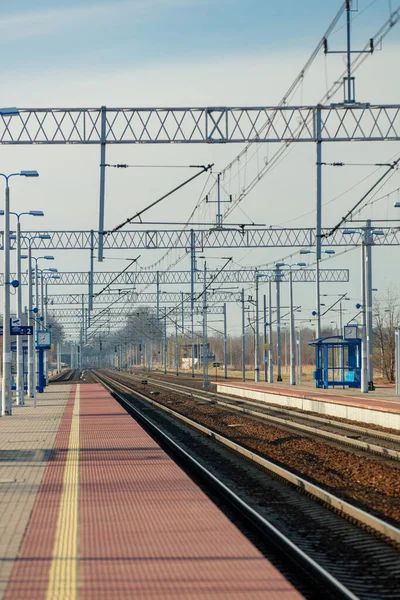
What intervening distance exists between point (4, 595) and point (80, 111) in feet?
69.4

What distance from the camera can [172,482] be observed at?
14820 millimetres

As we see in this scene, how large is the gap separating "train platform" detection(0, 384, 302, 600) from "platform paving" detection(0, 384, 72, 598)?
0.03m

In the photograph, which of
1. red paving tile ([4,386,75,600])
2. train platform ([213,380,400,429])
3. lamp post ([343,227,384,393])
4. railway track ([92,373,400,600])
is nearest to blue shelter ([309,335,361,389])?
lamp post ([343,227,384,393])

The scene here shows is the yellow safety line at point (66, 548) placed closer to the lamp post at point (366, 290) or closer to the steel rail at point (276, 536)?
the steel rail at point (276, 536)

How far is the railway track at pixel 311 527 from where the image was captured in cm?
923

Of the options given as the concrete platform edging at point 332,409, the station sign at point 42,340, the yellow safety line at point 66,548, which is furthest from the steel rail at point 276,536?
the station sign at point 42,340

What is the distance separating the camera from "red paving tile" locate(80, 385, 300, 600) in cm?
801

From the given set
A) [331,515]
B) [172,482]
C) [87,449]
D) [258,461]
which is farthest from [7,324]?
[331,515]

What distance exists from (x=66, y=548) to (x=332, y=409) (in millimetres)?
26394

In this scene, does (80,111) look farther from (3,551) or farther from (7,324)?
(3,551)

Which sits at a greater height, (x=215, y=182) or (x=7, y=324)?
(x=215, y=182)

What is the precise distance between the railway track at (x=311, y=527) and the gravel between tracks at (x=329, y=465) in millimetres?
509

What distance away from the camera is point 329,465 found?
19.0 metres

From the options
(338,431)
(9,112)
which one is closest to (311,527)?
(338,431)
